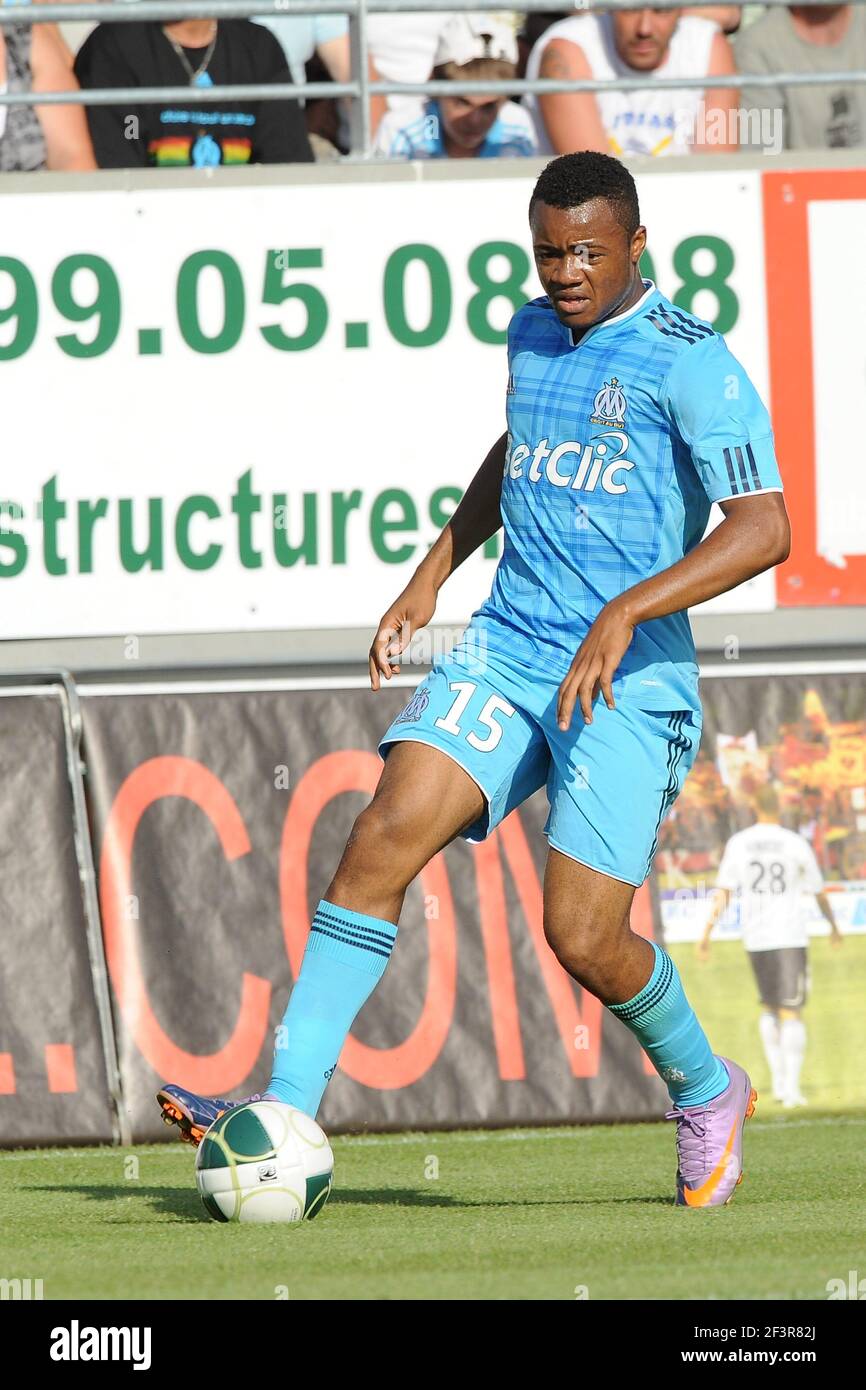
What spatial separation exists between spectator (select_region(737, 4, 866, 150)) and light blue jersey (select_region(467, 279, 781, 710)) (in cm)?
439

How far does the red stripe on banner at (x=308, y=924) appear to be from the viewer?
7.43 metres

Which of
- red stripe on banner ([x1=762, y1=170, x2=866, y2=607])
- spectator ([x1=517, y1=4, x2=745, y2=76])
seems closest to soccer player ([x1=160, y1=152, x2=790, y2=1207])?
red stripe on banner ([x1=762, y1=170, x2=866, y2=607])

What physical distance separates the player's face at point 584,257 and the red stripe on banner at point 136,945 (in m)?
3.02

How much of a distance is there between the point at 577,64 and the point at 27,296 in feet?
8.45

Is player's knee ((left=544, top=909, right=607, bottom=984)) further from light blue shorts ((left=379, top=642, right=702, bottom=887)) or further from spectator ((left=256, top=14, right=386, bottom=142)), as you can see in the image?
spectator ((left=256, top=14, right=386, bottom=142))

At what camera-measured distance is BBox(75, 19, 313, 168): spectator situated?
8.41 meters

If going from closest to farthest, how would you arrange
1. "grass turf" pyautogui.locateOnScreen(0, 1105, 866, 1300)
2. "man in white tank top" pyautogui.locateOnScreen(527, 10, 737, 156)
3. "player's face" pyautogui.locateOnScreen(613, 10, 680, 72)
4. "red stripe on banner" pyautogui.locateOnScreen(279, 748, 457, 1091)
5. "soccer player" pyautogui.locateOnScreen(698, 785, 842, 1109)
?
"grass turf" pyautogui.locateOnScreen(0, 1105, 866, 1300) → "red stripe on banner" pyautogui.locateOnScreen(279, 748, 457, 1091) → "soccer player" pyautogui.locateOnScreen(698, 785, 842, 1109) → "man in white tank top" pyautogui.locateOnScreen(527, 10, 737, 156) → "player's face" pyautogui.locateOnScreen(613, 10, 680, 72)

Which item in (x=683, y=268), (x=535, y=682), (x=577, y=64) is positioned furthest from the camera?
(x=577, y=64)

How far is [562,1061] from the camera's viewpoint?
295 inches

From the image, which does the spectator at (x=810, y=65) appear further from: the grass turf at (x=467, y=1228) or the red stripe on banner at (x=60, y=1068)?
the red stripe on banner at (x=60, y=1068)

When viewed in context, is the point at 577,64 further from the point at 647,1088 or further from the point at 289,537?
the point at 647,1088

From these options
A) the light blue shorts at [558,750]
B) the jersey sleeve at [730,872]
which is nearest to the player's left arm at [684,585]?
the light blue shorts at [558,750]

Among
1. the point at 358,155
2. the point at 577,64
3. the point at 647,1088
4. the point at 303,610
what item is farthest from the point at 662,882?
the point at 577,64

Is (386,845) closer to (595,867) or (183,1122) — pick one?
(595,867)
